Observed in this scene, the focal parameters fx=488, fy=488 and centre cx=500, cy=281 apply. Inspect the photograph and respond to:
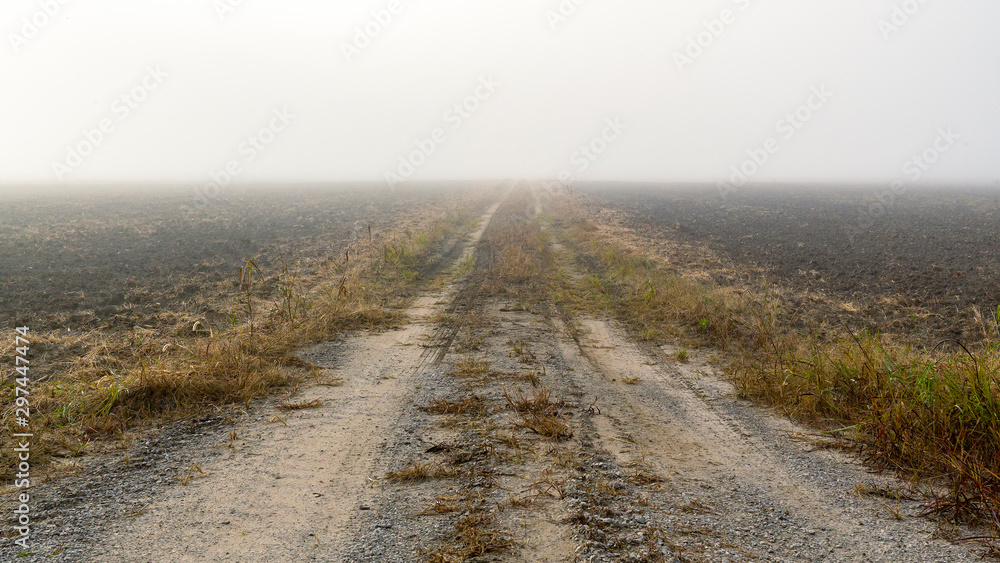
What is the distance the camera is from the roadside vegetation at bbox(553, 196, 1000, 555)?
12.1 feet

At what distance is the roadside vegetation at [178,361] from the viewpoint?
4828 millimetres

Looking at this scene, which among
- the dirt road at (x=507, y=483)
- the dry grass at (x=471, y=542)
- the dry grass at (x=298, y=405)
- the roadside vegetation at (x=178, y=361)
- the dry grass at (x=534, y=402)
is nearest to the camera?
the dry grass at (x=471, y=542)

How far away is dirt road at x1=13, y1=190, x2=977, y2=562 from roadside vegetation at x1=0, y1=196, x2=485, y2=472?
0.63 metres

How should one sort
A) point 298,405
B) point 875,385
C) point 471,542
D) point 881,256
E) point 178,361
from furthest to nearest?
1. point 881,256
2. point 178,361
3. point 298,405
4. point 875,385
5. point 471,542

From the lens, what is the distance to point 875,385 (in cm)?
503

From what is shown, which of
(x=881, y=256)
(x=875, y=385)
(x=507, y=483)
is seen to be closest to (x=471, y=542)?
(x=507, y=483)

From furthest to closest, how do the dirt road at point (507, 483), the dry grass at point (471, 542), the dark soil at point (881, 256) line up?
the dark soil at point (881, 256) → the dirt road at point (507, 483) → the dry grass at point (471, 542)

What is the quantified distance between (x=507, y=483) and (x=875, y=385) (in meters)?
4.01

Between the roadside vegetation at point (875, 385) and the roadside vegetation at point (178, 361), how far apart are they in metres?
4.80

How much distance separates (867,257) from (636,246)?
792 cm

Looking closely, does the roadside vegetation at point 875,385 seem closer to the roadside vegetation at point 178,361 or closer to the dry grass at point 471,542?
the dry grass at point 471,542

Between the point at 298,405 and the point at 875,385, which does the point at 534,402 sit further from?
the point at 875,385

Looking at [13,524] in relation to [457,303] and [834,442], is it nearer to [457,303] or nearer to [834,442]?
[834,442]

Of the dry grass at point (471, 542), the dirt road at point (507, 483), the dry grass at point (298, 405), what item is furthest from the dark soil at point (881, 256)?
the dry grass at point (298, 405)
